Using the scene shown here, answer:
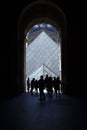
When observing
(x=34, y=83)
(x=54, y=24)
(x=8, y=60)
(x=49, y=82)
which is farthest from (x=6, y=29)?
(x=54, y=24)

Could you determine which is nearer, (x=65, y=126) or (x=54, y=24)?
(x=65, y=126)

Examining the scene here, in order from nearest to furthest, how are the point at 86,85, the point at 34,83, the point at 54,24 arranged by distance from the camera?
1. the point at 86,85
2. the point at 34,83
3. the point at 54,24

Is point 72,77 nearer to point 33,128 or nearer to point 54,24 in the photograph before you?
point 54,24

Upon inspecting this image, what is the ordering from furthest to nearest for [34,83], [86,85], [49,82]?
[34,83], [86,85], [49,82]

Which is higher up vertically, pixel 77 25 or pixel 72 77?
pixel 77 25

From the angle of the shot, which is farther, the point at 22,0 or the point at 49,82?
the point at 22,0

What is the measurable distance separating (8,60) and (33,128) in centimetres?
1470

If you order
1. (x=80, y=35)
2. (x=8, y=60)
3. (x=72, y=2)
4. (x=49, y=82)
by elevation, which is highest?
(x=72, y=2)

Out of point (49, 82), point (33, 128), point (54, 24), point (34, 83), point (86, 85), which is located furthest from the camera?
point (54, 24)

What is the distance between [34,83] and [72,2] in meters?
5.80

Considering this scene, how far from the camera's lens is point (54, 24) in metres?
32.3

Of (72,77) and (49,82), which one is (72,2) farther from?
(49,82)

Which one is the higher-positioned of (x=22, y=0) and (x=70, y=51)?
(x=22, y=0)

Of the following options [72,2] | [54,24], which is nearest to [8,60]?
[72,2]
